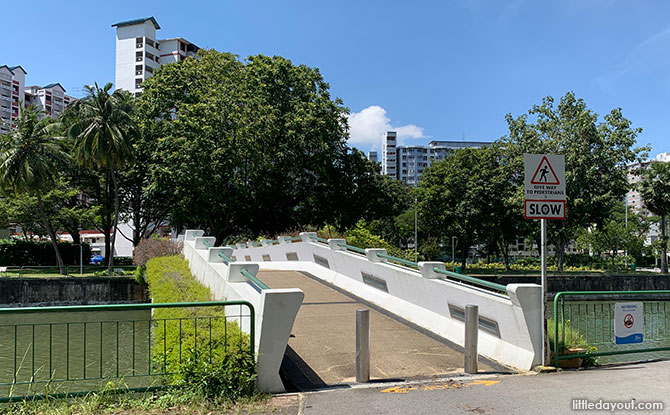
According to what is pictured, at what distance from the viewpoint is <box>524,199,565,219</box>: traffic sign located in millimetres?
7578

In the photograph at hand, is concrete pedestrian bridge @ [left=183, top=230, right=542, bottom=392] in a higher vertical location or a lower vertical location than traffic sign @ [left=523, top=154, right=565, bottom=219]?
lower

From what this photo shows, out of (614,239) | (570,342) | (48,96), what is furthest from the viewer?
(48,96)

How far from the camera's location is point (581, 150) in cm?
3906

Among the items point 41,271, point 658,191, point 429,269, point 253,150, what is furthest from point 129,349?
point 658,191

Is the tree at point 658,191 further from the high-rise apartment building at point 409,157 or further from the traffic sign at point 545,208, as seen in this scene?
the high-rise apartment building at point 409,157

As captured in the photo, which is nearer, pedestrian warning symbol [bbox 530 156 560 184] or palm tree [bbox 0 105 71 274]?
pedestrian warning symbol [bbox 530 156 560 184]

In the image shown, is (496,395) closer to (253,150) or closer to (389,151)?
(253,150)

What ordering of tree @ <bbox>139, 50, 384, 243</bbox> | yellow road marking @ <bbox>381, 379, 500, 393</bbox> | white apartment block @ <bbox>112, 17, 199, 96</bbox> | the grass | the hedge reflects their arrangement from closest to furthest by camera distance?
the grass → yellow road marking @ <bbox>381, 379, 500, 393</bbox> → tree @ <bbox>139, 50, 384, 243</bbox> → the hedge → white apartment block @ <bbox>112, 17, 199, 96</bbox>

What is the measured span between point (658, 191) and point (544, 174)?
4227 centimetres

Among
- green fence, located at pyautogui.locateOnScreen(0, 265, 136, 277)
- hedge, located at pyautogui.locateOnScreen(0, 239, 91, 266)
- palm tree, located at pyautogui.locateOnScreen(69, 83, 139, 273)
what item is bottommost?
green fence, located at pyautogui.locateOnScreen(0, 265, 136, 277)

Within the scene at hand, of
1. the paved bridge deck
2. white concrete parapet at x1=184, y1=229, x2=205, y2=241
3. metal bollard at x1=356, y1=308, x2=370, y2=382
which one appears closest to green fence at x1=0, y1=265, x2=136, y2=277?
white concrete parapet at x1=184, y1=229, x2=205, y2=241

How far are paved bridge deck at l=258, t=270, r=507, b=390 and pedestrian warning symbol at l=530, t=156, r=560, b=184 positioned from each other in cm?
286

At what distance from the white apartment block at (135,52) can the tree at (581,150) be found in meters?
68.5

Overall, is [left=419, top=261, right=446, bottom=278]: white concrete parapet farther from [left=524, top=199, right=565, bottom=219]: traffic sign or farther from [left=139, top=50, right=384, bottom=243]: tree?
[left=139, top=50, right=384, bottom=243]: tree
